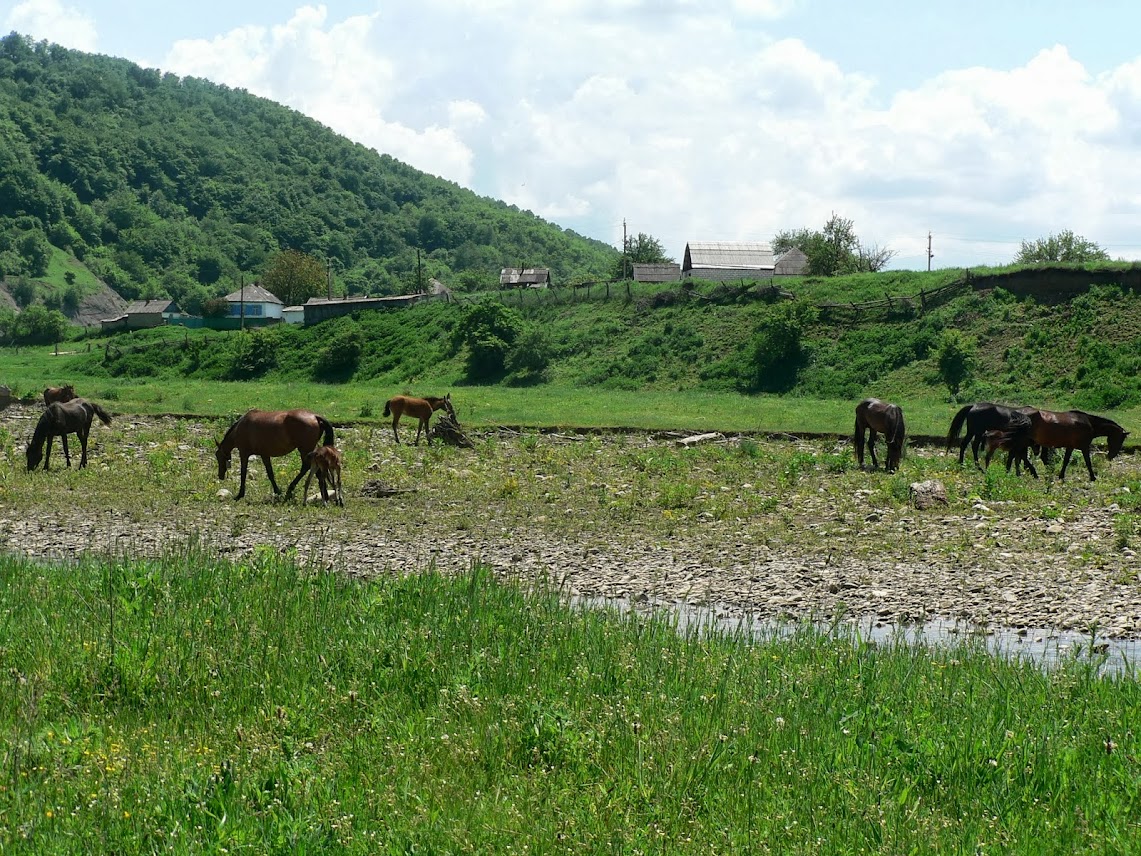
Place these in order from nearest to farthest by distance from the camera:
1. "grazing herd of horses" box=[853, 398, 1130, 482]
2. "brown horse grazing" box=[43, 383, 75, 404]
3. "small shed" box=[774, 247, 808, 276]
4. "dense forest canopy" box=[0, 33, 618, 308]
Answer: "grazing herd of horses" box=[853, 398, 1130, 482], "brown horse grazing" box=[43, 383, 75, 404], "small shed" box=[774, 247, 808, 276], "dense forest canopy" box=[0, 33, 618, 308]

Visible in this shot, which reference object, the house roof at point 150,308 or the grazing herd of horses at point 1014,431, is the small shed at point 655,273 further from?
the grazing herd of horses at point 1014,431

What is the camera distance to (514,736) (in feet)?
22.4

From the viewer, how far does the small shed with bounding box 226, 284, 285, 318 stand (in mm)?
107812

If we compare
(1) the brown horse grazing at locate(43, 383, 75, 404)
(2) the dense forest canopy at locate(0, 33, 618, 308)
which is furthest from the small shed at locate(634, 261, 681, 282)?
(2) the dense forest canopy at locate(0, 33, 618, 308)

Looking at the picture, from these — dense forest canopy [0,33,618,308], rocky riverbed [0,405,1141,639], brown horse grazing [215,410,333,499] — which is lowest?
rocky riverbed [0,405,1141,639]

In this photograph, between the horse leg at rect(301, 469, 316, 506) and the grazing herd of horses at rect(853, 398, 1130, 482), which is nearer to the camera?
the horse leg at rect(301, 469, 316, 506)

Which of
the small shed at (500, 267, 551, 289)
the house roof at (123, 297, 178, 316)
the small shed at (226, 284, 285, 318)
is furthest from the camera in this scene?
the small shed at (226, 284, 285, 318)

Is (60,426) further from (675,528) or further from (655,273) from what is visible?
(655,273)

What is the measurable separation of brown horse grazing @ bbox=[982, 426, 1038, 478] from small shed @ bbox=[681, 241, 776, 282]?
62694mm

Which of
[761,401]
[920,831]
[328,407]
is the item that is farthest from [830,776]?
[761,401]

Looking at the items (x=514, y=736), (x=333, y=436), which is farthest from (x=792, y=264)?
(x=514, y=736)

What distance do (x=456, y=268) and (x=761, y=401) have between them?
468ft

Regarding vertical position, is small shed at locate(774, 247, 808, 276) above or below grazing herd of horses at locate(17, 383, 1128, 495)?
above

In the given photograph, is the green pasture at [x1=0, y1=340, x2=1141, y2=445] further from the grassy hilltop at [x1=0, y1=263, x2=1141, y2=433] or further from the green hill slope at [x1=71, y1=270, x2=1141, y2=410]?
the green hill slope at [x1=71, y1=270, x2=1141, y2=410]
